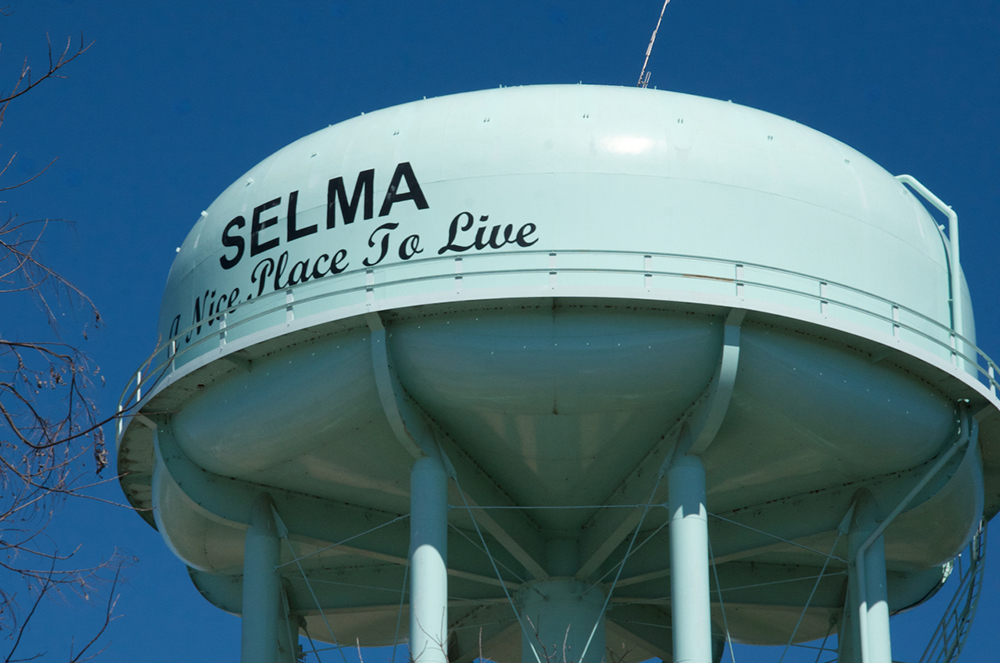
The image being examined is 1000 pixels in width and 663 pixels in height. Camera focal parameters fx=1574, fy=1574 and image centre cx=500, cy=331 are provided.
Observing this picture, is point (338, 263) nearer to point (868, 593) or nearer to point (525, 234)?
point (525, 234)

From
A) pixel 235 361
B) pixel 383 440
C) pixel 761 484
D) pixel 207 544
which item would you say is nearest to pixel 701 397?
pixel 761 484

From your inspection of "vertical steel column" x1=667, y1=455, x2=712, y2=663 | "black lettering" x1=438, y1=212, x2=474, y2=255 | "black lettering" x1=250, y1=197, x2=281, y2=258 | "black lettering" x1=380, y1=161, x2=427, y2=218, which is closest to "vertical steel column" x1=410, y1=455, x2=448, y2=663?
"black lettering" x1=438, y1=212, x2=474, y2=255

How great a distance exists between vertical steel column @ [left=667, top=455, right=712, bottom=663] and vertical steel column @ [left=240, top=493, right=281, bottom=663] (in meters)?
5.23

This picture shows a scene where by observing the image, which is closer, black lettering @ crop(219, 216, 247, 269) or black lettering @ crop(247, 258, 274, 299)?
black lettering @ crop(247, 258, 274, 299)

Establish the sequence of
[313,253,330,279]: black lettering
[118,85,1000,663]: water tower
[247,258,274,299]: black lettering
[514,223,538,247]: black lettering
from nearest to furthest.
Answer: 1. [118,85,1000,663]: water tower
2. [514,223,538,247]: black lettering
3. [313,253,330,279]: black lettering
4. [247,258,274,299]: black lettering

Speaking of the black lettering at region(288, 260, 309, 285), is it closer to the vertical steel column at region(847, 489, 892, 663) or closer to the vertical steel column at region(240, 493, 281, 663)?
the vertical steel column at region(240, 493, 281, 663)

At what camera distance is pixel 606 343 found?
1695 centimetres

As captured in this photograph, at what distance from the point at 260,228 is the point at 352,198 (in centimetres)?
134

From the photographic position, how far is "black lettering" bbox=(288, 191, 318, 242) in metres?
18.3

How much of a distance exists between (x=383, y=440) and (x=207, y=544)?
3928 mm

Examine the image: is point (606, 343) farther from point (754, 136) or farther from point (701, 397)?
point (754, 136)

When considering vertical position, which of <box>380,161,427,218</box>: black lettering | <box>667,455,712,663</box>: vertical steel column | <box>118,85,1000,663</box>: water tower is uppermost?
<box>380,161,427,218</box>: black lettering

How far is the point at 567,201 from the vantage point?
57.8 feet

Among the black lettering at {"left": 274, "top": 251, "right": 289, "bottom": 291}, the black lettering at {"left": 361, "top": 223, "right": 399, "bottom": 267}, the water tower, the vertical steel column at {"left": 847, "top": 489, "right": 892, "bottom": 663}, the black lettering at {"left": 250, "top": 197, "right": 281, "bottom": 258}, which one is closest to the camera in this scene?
the water tower
